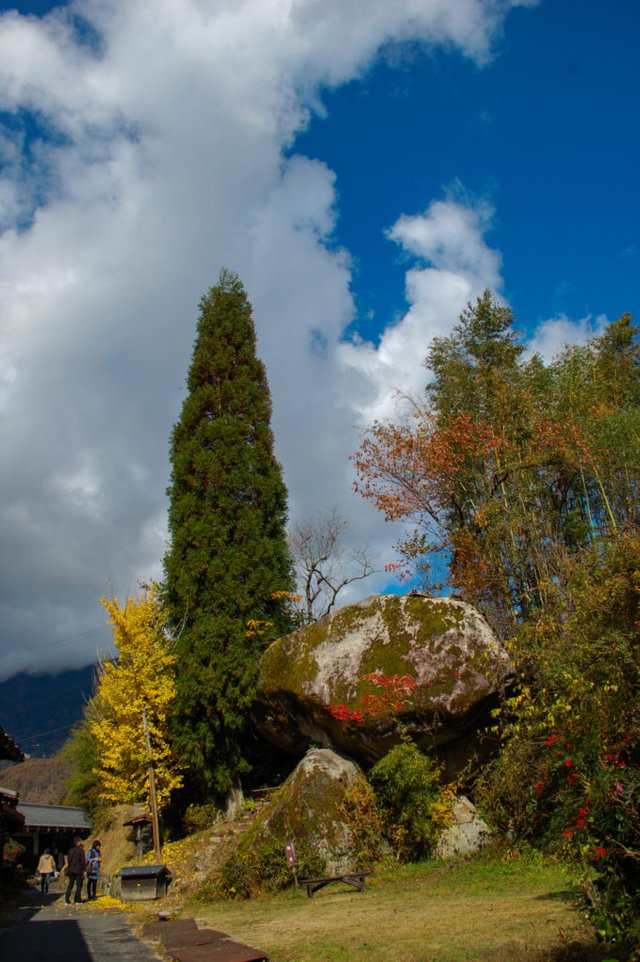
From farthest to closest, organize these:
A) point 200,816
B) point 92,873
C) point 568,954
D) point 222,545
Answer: point 222,545, point 92,873, point 200,816, point 568,954

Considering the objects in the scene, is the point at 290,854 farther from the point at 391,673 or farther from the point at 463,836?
the point at 391,673

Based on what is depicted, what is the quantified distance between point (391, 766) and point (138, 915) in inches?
203

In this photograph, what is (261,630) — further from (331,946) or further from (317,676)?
(331,946)

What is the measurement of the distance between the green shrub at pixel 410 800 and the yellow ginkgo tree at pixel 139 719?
628cm

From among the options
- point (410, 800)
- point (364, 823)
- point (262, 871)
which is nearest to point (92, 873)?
point (262, 871)

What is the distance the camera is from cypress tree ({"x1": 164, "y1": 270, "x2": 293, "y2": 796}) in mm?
15617

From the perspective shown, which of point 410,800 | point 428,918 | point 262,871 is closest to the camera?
point 428,918

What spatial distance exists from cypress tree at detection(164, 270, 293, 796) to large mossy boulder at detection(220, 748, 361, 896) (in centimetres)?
284

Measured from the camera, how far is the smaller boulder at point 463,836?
12.2 meters

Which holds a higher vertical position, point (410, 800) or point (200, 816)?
point (410, 800)

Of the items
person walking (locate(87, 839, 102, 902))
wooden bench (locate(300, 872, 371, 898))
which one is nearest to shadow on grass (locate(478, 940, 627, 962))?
wooden bench (locate(300, 872, 371, 898))

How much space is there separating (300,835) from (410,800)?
7.33 ft

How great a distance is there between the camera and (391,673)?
13.4 m

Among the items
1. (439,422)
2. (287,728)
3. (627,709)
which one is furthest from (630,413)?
(627,709)
